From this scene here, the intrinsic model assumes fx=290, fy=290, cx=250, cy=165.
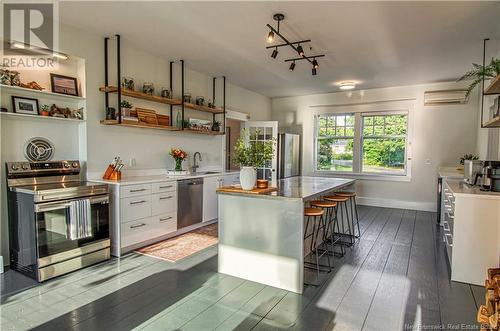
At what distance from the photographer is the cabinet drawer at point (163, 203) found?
12.7 ft

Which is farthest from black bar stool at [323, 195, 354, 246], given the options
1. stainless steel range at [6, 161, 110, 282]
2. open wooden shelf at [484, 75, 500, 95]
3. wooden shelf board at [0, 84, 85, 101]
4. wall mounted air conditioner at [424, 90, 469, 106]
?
wooden shelf board at [0, 84, 85, 101]

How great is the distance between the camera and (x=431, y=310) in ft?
7.72

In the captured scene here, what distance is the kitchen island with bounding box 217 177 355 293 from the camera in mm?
2645

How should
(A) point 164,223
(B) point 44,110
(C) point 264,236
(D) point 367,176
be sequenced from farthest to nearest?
1. (D) point 367,176
2. (A) point 164,223
3. (B) point 44,110
4. (C) point 264,236

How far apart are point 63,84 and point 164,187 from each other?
173 cm

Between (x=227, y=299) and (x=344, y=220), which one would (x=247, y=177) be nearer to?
(x=227, y=299)

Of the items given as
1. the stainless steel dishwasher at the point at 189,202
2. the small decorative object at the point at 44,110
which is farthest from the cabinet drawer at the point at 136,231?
the small decorative object at the point at 44,110

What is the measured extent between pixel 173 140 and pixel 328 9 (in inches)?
122

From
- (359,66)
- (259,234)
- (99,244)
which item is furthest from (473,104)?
(99,244)

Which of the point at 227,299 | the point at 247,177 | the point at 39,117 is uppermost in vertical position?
the point at 39,117

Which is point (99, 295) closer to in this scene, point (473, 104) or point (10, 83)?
point (10, 83)

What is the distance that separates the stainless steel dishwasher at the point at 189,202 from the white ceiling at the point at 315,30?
6.46ft

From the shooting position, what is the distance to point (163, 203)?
4012 mm

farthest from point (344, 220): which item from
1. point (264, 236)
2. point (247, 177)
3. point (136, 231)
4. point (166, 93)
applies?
point (166, 93)
